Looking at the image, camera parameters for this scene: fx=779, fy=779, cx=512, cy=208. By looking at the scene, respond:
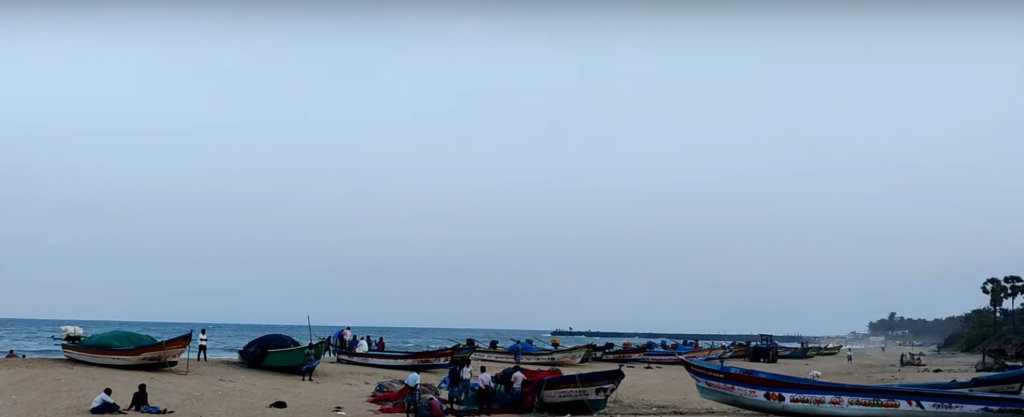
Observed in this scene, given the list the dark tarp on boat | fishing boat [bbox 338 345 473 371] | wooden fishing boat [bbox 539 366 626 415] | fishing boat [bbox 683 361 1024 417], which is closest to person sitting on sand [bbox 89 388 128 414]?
the dark tarp on boat

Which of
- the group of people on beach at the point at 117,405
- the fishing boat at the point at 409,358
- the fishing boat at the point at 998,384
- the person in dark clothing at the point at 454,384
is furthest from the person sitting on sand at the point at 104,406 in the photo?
the fishing boat at the point at 998,384

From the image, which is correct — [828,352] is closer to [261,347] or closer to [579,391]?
[261,347]

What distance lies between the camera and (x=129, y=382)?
825 inches

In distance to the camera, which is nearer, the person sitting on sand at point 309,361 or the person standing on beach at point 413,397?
the person standing on beach at point 413,397

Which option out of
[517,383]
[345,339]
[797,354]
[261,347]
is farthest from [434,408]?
[797,354]

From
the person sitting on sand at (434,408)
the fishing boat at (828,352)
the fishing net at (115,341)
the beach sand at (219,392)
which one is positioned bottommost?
the fishing boat at (828,352)

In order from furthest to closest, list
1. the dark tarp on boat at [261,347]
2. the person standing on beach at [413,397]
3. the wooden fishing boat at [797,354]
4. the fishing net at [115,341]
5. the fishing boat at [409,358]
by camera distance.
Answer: the wooden fishing boat at [797,354]
the fishing boat at [409,358]
the dark tarp on boat at [261,347]
the fishing net at [115,341]
the person standing on beach at [413,397]

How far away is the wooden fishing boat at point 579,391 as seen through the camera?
59.8 ft

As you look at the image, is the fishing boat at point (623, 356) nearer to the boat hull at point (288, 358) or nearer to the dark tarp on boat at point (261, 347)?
the dark tarp on boat at point (261, 347)

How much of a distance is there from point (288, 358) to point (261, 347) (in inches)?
52.6

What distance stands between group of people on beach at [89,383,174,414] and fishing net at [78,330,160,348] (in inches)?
251

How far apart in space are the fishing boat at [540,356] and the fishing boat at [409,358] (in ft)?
24.1

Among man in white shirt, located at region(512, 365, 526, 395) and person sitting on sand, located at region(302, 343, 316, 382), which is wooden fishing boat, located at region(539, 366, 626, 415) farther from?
person sitting on sand, located at region(302, 343, 316, 382)

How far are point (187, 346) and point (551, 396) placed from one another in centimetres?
1185
